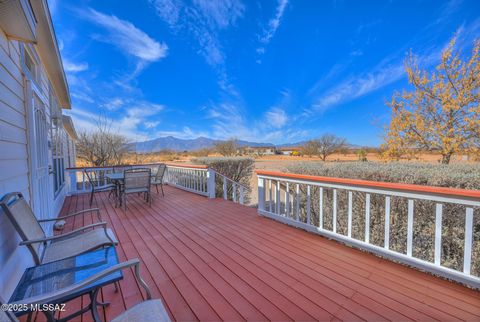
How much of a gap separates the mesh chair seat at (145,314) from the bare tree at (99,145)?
12827mm

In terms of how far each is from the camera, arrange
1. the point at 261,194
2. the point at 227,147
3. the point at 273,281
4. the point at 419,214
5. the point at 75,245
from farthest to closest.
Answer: the point at 227,147 < the point at 261,194 < the point at 419,214 < the point at 273,281 < the point at 75,245

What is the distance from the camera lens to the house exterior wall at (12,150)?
1455 millimetres

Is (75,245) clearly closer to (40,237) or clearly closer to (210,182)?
(40,237)

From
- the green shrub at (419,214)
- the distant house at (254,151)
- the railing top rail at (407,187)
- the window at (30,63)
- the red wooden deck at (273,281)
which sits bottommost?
the red wooden deck at (273,281)

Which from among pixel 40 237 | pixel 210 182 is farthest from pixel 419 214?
pixel 210 182

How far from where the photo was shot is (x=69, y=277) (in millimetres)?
1365

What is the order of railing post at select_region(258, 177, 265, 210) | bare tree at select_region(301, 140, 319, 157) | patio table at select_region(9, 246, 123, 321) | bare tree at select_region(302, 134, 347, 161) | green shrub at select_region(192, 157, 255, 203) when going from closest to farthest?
1. patio table at select_region(9, 246, 123, 321)
2. railing post at select_region(258, 177, 265, 210)
3. green shrub at select_region(192, 157, 255, 203)
4. bare tree at select_region(302, 134, 347, 161)
5. bare tree at select_region(301, 140, 319, 157)

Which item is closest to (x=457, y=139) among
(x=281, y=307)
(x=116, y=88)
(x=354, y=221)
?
(x=354, y=221)

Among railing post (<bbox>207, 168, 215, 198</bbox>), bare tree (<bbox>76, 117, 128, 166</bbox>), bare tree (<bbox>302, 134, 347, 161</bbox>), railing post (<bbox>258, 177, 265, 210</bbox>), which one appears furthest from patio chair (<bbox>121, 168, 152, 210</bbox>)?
bare tree (<bbox>302, 134, 347, 161</bbox>)

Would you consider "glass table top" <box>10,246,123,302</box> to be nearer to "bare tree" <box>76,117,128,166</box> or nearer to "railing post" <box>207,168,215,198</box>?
"railing post" <box>207,168,215,198</box>

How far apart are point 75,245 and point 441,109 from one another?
9.54 meters

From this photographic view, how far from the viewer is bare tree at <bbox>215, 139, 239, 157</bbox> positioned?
60.3 ft

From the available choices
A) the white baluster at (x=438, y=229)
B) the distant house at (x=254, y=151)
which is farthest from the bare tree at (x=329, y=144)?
the white baluster at (x=438, y=229)

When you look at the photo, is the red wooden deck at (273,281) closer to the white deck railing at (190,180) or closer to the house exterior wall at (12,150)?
the house exterior wall at (12,150)
